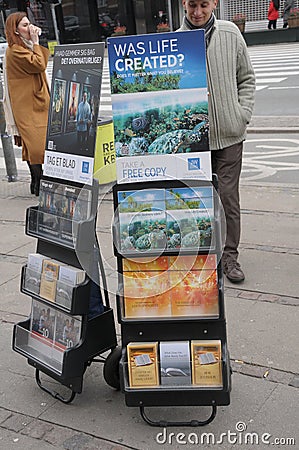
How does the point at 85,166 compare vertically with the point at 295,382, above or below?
above

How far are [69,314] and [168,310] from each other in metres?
0.52

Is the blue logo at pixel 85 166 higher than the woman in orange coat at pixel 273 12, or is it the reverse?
the blue logo at pixel 85 166

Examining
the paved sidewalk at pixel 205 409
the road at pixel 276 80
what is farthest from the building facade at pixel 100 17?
the paved sidewalk at pixel 205 409

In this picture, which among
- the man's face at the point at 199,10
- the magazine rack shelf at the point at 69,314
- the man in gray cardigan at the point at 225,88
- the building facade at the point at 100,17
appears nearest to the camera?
the magazine rack shelf at the point at 69,314

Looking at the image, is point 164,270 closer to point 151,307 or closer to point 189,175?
point 151,307

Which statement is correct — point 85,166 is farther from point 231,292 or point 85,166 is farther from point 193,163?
point 231,292

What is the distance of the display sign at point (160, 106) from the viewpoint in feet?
9.05

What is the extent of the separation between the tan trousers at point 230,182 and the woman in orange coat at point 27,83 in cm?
293

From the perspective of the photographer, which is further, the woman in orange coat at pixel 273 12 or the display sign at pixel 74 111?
the woman in orange coat at pixel 273 12

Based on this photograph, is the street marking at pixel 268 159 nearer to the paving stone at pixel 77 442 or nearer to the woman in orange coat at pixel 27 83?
the woman in orange coat at pixel 27 83

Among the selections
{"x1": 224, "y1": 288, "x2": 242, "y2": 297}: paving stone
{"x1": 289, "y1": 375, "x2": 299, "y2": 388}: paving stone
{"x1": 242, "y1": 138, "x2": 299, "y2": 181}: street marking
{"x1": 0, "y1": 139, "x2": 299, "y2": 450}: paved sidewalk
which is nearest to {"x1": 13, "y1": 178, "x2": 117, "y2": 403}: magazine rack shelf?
{"x1": 0, "y1": 139, "x2": 299, "y2": 450}: paved sidewalk

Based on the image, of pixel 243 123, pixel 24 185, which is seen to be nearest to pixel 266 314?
pixel 243 123

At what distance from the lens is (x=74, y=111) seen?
3104 mm

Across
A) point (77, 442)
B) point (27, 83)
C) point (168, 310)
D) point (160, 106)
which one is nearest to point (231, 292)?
point (168, 310)
